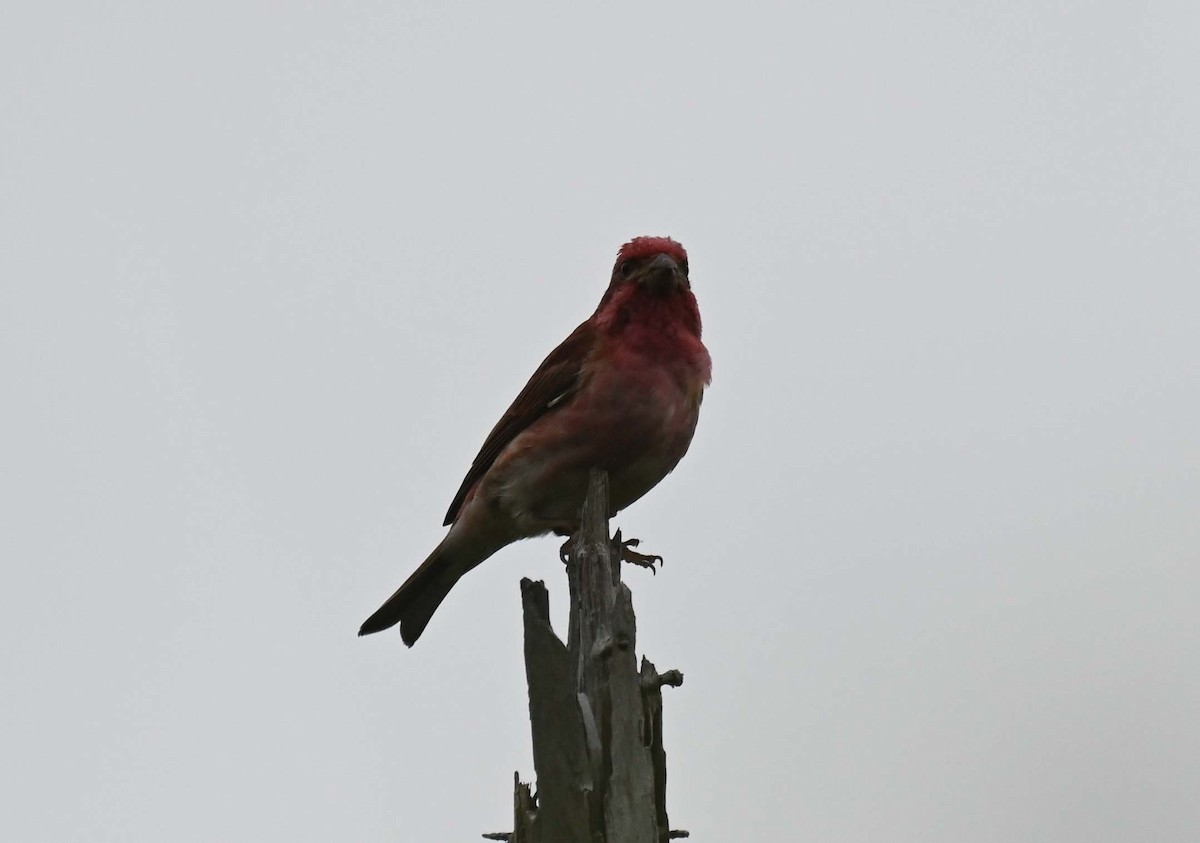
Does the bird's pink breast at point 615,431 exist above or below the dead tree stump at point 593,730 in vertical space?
above

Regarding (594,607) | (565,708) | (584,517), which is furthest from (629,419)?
(565,708)

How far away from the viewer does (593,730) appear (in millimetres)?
4941

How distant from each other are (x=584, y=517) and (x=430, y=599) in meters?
2.30

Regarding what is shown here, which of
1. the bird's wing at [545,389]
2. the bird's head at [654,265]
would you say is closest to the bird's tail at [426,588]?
the bird's wing at [545,389]

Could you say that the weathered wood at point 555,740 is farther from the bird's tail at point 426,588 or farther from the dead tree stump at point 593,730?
the bird's tail at point 426,588

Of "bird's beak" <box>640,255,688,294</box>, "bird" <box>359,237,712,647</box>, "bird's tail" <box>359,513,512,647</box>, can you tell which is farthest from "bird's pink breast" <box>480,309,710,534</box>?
"bird's tail" <box>359,513,512,647</box>

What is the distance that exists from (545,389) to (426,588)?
1.38 m

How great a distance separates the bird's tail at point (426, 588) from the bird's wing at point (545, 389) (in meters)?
0.41

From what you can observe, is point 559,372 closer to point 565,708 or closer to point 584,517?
point 584,517

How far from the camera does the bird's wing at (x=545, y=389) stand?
713 cm

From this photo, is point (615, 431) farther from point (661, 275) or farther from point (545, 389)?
point (661, 275)

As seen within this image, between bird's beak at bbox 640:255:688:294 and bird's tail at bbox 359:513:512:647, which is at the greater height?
bird's beak at bbox 640:255:688:294

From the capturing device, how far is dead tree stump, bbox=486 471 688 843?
4.81m

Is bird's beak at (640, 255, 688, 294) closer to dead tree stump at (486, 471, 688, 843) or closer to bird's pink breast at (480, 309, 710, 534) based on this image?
bird's pink breast at (480, 309, 710, 534)
